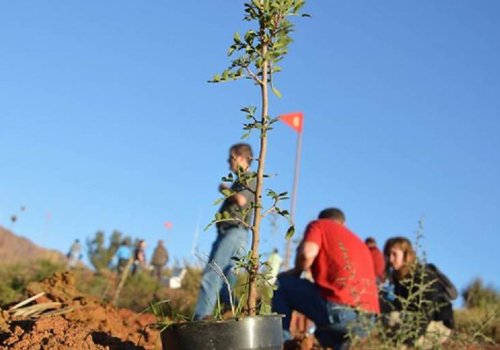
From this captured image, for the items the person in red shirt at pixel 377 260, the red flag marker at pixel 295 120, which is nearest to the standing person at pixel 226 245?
the person in red shirt at pixel 377 260

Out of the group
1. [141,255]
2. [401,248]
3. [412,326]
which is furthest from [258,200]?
[141,255]

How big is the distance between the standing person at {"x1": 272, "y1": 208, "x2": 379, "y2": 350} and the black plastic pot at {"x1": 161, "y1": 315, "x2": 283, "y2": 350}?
3.12 metres

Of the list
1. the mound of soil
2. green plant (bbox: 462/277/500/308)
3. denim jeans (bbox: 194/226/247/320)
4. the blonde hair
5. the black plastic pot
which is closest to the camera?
the black plastic pot

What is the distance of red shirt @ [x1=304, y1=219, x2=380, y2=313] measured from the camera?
578 centimetres

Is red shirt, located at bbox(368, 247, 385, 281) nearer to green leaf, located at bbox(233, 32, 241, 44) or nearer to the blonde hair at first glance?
the blonde hair

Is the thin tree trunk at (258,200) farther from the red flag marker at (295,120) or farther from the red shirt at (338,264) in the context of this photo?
the red flag marker at (295,120)

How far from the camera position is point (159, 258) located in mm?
23641

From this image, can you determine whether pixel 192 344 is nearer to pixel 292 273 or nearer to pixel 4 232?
pixel 292 273

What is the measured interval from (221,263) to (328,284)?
102 cm

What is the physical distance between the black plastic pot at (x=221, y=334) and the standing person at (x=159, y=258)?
19.8 m

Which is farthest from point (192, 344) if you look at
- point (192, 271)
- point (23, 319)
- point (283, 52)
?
point (192, 271)

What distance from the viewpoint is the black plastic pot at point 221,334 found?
257 cm

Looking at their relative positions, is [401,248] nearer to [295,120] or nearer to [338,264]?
[338,264]

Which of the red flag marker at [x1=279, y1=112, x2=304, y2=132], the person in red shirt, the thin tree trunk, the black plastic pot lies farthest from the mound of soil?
the red flag marker at [x1=279, y1=112, x2=304, y2=132]
